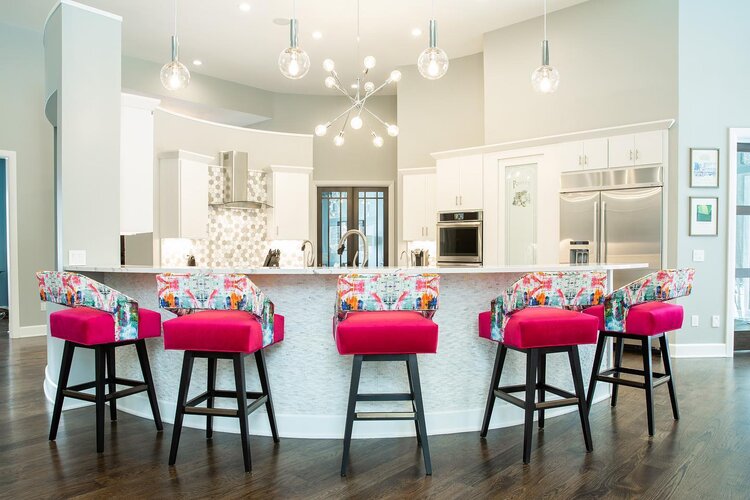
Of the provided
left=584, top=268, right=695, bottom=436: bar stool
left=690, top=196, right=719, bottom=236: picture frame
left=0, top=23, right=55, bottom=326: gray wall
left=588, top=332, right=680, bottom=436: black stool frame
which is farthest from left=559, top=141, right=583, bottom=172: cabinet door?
left=0, top=23, right=55, bottom=326: gray wall

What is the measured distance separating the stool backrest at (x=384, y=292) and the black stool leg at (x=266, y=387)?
633 millimetres

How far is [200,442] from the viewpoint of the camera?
2.92 metres

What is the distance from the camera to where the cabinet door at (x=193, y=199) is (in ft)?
19.7

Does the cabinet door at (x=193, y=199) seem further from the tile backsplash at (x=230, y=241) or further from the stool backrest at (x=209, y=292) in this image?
the stool backrest at (x=209, y=292)

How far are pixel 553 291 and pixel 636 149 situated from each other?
3452 mm

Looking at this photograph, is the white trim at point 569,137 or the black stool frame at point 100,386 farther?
the white trim at point 569,137

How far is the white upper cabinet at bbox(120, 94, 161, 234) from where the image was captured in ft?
13.4

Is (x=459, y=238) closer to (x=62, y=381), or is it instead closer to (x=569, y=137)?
(x=569, y=137)

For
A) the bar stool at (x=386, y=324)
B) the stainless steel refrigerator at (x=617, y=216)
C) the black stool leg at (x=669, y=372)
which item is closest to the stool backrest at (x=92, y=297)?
the bar stool at (x=386, y=324)

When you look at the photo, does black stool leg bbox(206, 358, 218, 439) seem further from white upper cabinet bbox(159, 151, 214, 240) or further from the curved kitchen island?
white upper cabinet bbox(159, 151, 214, 240)

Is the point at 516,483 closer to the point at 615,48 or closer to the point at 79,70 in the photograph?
the point at 79,70

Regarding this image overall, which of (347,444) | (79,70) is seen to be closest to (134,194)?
(79,70)

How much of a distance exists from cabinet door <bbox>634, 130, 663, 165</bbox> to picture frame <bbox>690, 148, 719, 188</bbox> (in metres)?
0.32

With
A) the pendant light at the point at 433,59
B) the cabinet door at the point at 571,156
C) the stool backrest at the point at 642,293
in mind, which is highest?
the pendant light at the point at 433,59
